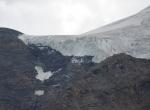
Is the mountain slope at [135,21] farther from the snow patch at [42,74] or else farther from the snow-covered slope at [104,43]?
the snow patch at [42,74]

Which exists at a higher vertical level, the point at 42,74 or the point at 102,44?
the point at 102,44

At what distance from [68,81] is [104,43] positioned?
538 inches

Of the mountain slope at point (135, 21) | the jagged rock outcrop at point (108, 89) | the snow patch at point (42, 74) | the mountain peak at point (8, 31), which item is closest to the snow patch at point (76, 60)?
the snow patch at point (42, 74)

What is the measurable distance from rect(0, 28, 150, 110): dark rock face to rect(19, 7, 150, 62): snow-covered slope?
1715 millimetres

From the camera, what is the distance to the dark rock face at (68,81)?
131500mm

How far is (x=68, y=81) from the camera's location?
465 feet

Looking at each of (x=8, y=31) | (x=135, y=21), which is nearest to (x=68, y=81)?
(x=8, y=31)

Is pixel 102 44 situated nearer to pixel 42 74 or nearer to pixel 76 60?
pixel 76 60

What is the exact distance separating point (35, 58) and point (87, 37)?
16.0 m

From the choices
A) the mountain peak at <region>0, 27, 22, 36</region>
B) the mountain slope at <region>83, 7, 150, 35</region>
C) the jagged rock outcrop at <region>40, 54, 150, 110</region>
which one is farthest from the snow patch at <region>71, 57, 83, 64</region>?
the mountain slope at <region>83, 7, 150, 35</region>

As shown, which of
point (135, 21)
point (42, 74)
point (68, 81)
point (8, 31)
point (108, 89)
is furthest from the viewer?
point (135, 21)

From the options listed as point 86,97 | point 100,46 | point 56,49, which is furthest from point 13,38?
point 86,97

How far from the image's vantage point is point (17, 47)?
516 feet

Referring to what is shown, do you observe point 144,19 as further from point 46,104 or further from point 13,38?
point 46,104
